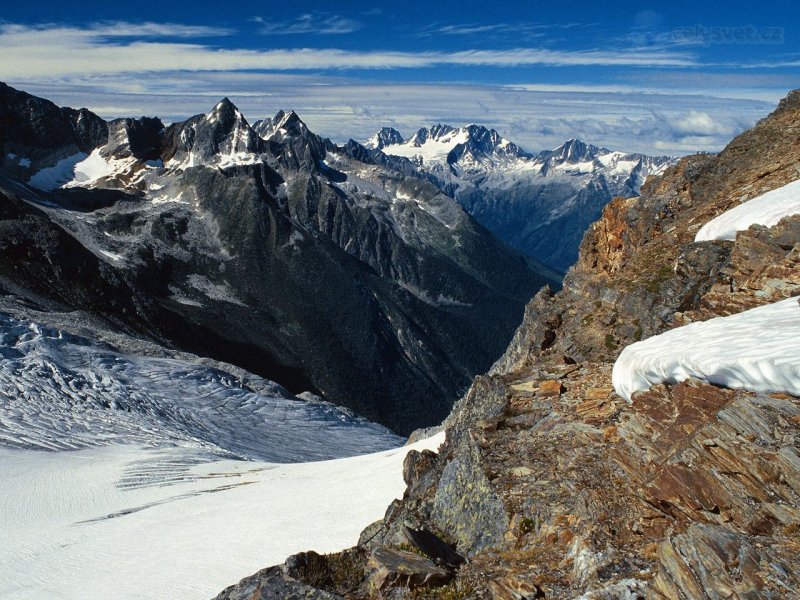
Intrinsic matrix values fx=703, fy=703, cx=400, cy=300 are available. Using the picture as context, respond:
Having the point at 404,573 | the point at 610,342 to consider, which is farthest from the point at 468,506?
the point at 610,342

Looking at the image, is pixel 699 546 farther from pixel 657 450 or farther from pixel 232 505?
pixel 232 505

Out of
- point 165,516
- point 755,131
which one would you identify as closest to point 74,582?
point 165,516

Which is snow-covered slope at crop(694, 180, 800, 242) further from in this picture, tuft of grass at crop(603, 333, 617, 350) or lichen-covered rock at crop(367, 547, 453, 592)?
lichen-covered rock at crop(367, 547, 453, 592)

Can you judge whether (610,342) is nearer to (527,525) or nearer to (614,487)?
(614,487)

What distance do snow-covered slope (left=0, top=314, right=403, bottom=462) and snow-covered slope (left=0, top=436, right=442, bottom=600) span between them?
19.5 m

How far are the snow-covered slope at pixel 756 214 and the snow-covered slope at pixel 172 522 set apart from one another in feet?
65.5

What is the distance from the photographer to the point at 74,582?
111 feet

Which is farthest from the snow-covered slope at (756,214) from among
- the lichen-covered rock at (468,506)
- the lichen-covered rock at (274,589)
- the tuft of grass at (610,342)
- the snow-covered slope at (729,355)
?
the lichen-covered rock at (274,589)

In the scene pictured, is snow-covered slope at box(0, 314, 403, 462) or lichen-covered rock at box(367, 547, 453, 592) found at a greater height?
lichen-covered rock at box(367, 547, 453, 592)

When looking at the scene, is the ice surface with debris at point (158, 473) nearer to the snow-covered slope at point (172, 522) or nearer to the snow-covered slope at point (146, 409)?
the snow-covered slope at point (172, 522)

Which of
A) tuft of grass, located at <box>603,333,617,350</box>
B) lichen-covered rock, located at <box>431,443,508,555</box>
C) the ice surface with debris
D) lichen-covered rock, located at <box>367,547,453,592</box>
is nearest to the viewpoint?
lichen-covered rock, located at <box>367,547,453,592</box>

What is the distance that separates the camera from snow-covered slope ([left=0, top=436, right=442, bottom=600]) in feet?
104

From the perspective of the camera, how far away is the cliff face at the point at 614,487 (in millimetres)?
13969

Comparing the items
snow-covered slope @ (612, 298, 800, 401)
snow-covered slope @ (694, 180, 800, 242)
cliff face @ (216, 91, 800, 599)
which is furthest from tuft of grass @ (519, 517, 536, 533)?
snow-covered slope @ (694, 180, 800, 242)
